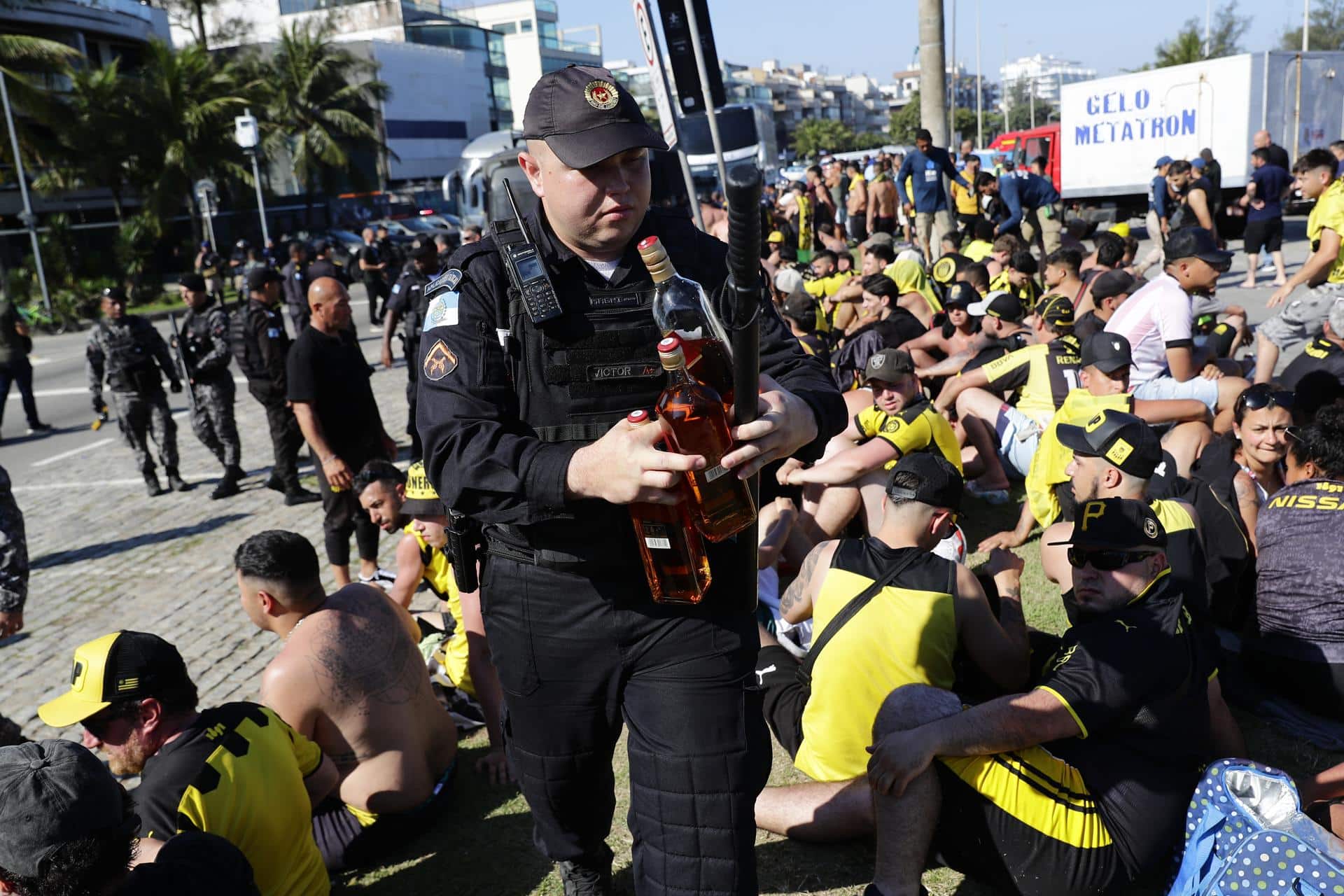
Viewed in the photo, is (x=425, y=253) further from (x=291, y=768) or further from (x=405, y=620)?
(x=291, y=768)

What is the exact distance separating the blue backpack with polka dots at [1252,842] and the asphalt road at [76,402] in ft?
23.0

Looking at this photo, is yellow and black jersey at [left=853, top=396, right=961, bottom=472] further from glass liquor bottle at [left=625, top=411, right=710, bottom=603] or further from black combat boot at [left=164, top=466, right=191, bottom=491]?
black combat boot at [left=164, top=466, right=191, bottom=491]

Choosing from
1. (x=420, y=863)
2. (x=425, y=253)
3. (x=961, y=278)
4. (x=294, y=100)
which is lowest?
(x=420, y=863)

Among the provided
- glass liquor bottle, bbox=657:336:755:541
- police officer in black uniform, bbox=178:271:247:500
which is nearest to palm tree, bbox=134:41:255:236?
police officer in black uniform, bbox=178:271:247:500

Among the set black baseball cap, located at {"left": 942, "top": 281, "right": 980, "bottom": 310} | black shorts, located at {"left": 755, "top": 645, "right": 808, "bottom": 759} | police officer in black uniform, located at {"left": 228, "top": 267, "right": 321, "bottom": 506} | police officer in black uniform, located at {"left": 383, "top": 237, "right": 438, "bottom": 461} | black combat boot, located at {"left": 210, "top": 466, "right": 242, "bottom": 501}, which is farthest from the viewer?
police officer in black uniform, located at {"left": 383, "top": 237, "right": 438, "bottom": 461}

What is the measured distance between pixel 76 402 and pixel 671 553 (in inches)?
637

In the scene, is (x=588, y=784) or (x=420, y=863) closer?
(x=588, y=784)

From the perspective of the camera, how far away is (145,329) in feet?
30.6

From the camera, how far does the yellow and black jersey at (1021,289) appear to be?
908 centimetres

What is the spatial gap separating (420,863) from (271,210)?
128 feet

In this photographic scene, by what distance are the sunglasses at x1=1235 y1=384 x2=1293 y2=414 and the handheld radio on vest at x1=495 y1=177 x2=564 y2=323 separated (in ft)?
12.5

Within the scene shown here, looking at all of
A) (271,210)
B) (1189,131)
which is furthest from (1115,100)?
(271,210)

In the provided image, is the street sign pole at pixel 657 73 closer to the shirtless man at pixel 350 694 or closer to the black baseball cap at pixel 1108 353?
the black baseball cap at pixel 1108 353

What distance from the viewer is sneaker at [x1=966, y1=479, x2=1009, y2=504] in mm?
6883
